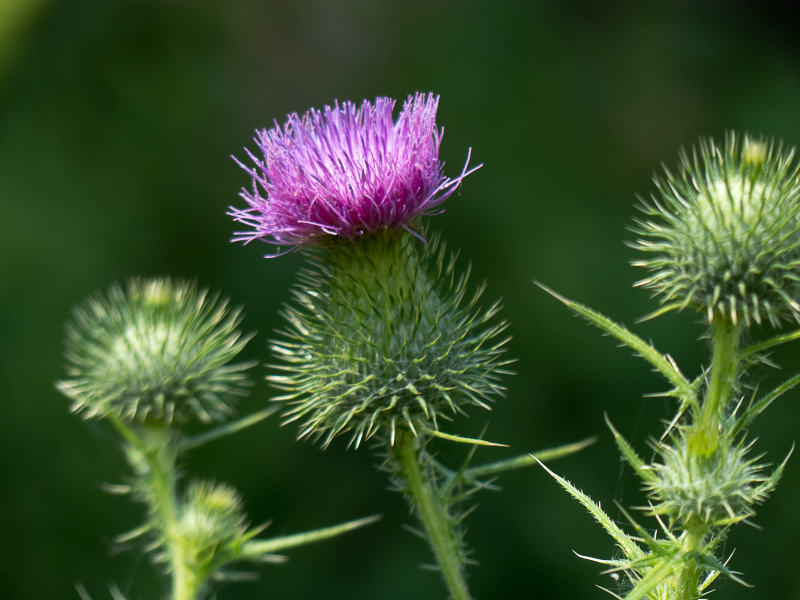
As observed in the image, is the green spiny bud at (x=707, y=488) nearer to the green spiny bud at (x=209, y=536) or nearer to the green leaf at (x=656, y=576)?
the green leaf at (x=656, y=576)

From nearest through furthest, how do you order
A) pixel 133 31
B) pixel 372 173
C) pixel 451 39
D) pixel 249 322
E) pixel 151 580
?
1. pixel 372 173
2. pixel 151 580
3. pixel 249 322
4. pixel 133 31
5. pixel 451 39

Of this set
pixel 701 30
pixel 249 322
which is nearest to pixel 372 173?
pixel 249 322

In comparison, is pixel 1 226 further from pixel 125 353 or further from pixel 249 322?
pixel 125 353

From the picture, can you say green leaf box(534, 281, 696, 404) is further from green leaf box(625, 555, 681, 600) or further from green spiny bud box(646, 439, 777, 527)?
green leaf box(625, 555, 681, 600)

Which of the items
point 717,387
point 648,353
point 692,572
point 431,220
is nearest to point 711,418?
point 717,387

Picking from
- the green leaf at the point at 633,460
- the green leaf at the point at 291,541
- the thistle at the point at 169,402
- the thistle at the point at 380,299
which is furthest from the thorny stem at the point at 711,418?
the thistle at the point at 169,402

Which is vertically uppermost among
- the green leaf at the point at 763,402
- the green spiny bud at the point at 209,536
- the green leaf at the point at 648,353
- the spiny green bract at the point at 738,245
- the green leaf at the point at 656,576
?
the spiny green bract at the point at 738,245

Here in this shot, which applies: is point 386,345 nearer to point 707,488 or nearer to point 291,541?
point 291,541
